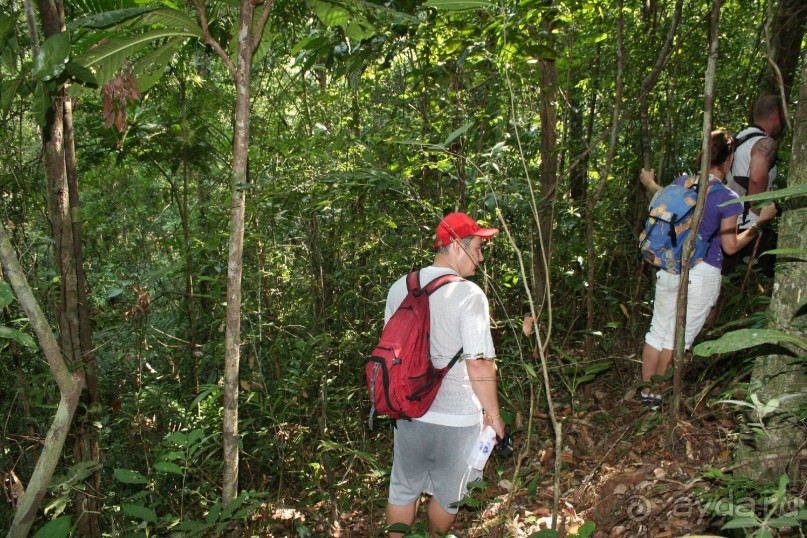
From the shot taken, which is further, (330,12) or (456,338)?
(330,12)

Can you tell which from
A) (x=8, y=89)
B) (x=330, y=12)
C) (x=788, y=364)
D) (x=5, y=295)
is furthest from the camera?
(x=330, y=12)

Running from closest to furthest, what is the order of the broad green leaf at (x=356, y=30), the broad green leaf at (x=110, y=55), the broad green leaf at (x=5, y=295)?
the broad green leaf at (x=5, y=295), the broad green leaf at (x=110, y=55), the broad green leaf at (x=356, y=30)

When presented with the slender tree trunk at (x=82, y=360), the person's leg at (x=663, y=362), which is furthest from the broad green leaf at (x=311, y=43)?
the person's leg at (x=663, y=362)

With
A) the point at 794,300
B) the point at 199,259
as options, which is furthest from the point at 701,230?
the point at 199,259

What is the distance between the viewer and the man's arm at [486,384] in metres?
3.04

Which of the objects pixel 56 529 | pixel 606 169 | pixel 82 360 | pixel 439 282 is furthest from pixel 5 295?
pixel 606 169

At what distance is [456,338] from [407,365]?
1.01 ft

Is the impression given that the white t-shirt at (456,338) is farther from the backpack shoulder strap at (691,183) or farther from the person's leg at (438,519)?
the backpack shoulder strap at (691,183)

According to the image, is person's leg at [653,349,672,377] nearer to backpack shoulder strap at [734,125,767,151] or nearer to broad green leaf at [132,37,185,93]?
backpack shoulder strap at [734,125,767,151]

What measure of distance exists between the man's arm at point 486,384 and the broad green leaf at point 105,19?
2.40 meters

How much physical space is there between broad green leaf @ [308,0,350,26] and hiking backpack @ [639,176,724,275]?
241 centimetres

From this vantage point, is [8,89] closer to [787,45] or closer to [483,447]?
[483,447]

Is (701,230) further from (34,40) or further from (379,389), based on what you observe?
(34,40)

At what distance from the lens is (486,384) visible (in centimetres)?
305
